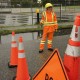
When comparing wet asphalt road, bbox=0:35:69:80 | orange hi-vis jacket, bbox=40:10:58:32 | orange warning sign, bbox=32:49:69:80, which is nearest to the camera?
orange warning sign, bbox=32:49:69:80

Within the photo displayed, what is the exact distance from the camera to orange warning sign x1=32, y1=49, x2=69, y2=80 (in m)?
5.49

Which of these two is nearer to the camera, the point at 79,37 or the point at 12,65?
the point at 79,37

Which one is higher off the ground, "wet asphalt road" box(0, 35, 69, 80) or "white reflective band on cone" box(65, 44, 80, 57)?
"white reflective band on cone" box(65, 44, 80, 57)

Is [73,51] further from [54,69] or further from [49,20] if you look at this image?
[49,20]

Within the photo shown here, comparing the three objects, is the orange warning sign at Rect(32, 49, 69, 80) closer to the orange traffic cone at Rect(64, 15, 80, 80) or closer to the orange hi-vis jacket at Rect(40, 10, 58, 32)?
the orange traffic cone at Rect(64, 15, 80, 80)

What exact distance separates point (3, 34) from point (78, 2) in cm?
5057

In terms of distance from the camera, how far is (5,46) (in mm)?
12531

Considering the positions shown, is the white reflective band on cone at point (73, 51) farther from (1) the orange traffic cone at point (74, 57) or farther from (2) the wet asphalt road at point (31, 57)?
(2) the wet asphalt road at point (31, 57)

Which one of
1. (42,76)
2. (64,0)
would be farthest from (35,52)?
(64,0)

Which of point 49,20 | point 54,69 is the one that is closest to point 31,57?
point 49,20

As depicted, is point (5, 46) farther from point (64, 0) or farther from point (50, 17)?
point (64, 0)

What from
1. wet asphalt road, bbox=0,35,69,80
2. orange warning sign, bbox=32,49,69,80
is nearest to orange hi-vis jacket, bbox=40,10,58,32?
wet asphalt road, bbox=0,35,69,80

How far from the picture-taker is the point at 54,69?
18.4 ft

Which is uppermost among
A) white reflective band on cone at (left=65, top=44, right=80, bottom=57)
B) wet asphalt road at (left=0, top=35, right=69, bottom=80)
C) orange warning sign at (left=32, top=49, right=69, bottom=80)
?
white reflective band on cone at (left=65, top=44, right=80, bottom=57)
